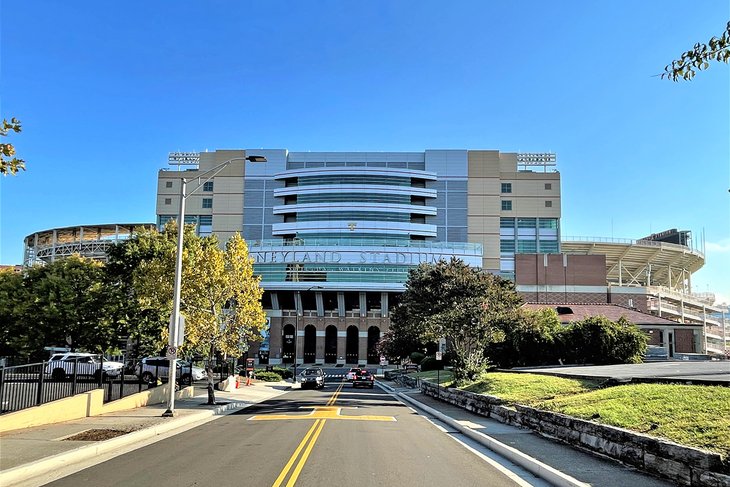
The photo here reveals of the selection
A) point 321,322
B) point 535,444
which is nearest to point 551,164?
point 321,322

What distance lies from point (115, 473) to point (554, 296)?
8617 cm

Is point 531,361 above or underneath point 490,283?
underneath

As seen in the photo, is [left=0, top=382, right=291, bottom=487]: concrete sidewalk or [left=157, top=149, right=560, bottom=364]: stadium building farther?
[left=157, top=149, right=560, bottom=364]: stadium building

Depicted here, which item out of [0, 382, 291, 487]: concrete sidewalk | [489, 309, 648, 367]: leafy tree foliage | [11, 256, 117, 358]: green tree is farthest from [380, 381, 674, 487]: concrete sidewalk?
[11, 256, 117, 358]: green tree

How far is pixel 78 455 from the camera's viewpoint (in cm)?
1093

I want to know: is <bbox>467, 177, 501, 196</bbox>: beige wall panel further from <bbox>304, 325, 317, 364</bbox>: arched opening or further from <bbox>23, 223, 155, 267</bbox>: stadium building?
<bbox>23, 223, 155, 267</bbox>: stadium building

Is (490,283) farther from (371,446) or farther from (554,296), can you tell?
(554,296)

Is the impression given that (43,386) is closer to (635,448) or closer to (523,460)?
(523,460)

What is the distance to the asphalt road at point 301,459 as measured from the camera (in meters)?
9.07

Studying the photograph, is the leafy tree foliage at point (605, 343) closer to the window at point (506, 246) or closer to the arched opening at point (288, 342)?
the arched opening at point (288, 342)

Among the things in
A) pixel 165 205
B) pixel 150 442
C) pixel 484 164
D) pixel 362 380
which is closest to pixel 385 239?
A: pixel 484 164

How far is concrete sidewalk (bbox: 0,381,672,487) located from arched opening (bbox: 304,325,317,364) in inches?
3306

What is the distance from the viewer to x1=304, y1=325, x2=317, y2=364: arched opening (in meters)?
103

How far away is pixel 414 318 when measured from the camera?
3697 centimetres
